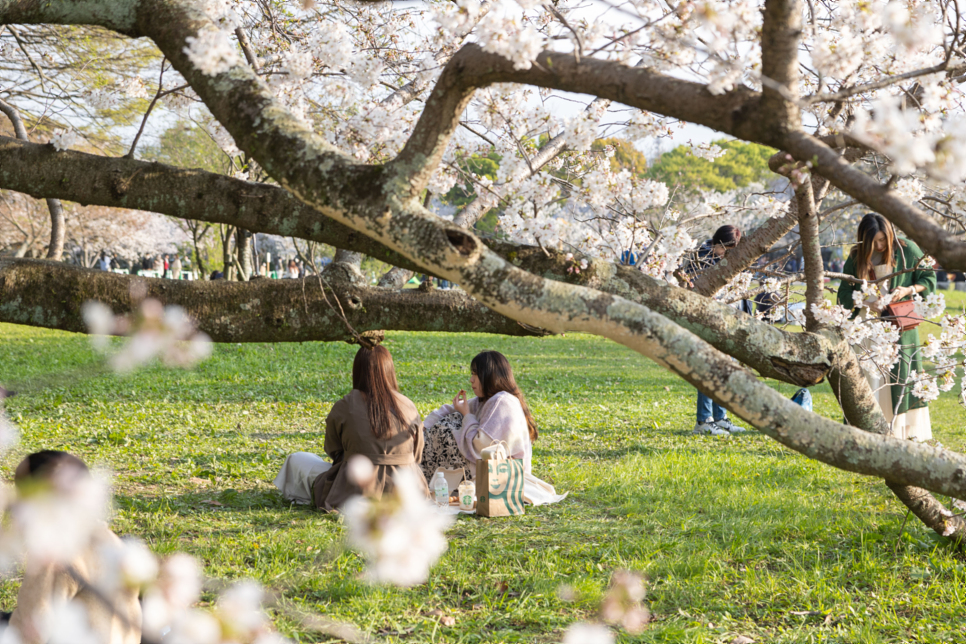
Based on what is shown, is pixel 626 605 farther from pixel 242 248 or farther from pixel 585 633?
pixel 242 248

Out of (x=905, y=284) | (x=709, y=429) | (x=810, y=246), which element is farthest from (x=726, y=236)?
(x=810, y=246)

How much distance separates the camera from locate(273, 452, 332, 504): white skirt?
5.02 m

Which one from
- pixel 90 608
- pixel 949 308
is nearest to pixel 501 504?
pixel 90 608

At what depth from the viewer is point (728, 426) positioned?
750 centimetres

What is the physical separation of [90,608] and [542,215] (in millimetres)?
2355

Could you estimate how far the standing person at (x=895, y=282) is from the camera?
496cm

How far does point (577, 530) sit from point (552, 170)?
220 cm

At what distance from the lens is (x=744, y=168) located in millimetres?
44688

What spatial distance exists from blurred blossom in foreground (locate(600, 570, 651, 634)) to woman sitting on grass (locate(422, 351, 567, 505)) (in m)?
1.42

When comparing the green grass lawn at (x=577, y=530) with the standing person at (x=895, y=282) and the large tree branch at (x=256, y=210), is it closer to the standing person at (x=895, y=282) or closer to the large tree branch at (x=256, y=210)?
the standing person at (x=895, y=282)

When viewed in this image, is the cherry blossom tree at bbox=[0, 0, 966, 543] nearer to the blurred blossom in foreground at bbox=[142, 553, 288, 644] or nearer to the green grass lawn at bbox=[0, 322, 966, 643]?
the green grass lawn at bbox=[0, 322, 966, 643]

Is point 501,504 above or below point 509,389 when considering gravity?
below

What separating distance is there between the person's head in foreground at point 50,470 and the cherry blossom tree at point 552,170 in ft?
3.32

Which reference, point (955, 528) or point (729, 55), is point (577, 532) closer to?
point (955, 528)
